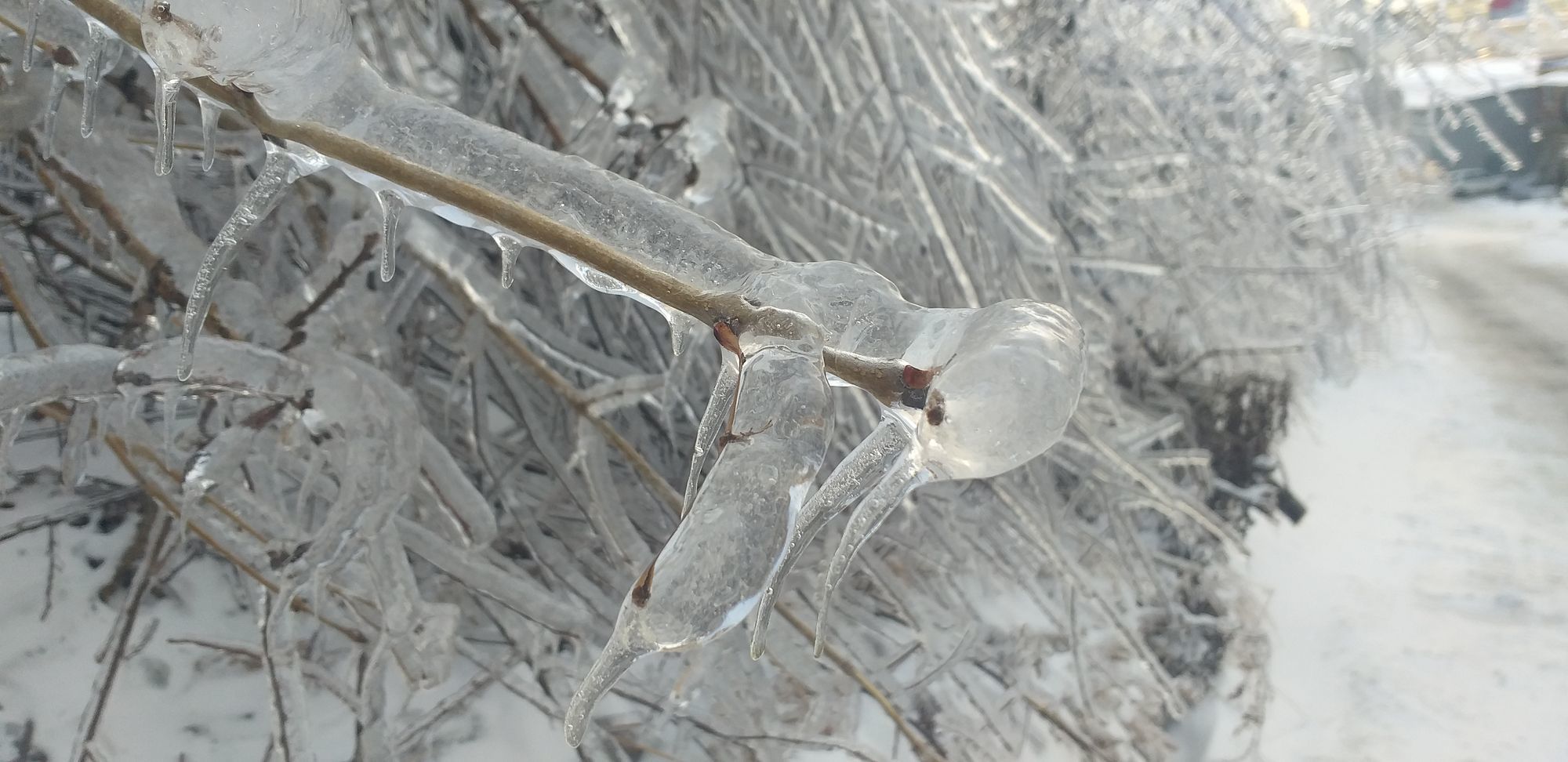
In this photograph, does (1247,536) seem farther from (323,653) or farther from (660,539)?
(323,653)

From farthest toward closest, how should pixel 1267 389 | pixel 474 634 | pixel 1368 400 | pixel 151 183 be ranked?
1. pixel 1368 400
2. pixel 1267 389
3. pixel 474 634
4. pixel 151 183

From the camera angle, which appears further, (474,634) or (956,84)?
(956,84)

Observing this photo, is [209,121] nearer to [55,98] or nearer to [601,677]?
[55,98]

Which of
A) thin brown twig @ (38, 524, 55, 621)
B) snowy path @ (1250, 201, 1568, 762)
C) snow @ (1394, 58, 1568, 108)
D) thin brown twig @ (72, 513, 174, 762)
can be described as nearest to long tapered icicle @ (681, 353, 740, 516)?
thin brown twig @ (72, 513, 174, 762)

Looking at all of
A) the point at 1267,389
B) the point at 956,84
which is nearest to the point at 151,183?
the point at 956,84

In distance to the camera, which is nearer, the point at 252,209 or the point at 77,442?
the point at 252,209

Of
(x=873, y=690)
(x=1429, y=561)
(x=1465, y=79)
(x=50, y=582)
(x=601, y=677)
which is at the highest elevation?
(x=601, y=677)

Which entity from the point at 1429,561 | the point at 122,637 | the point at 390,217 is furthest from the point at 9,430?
the point at 1429,561

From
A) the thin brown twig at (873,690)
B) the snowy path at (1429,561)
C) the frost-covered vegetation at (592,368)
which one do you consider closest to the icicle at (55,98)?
the frost-covered vegetation at (592,368)
